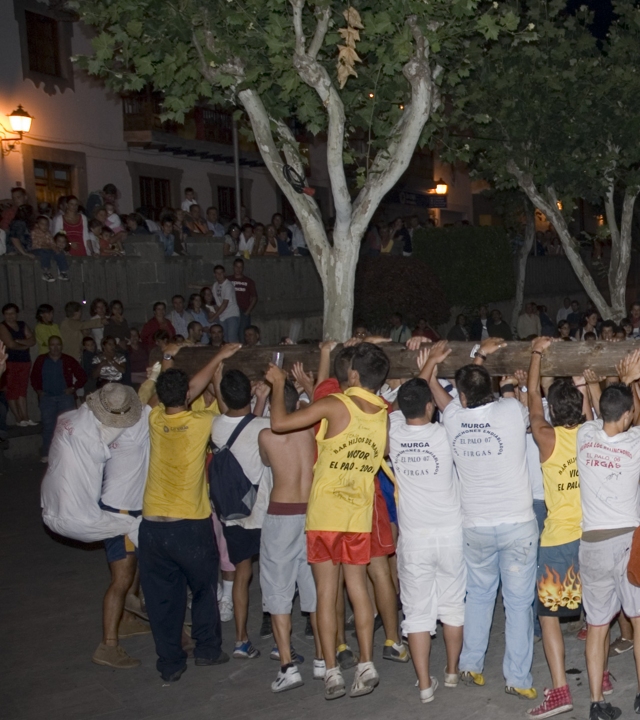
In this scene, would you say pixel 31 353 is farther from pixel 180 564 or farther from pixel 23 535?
pixel 180 564

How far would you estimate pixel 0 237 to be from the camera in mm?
14586

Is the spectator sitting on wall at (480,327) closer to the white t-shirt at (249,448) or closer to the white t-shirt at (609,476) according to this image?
the white t-shirt at (249,448)

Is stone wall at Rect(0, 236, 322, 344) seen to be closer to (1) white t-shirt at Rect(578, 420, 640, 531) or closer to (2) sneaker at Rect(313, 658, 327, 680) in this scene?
(2) sneaker at Rect(313, 658, 327, 680)

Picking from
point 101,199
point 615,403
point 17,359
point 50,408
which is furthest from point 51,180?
point 615,403

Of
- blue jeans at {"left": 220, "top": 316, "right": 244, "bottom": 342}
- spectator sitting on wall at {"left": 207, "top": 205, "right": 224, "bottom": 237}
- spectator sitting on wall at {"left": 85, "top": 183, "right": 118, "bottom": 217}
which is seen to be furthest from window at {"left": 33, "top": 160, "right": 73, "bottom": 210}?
blue jeans at {"left": 220, "top": 316, "right": 244, "bottom": 342}

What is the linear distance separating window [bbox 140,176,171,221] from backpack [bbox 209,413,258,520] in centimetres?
1687

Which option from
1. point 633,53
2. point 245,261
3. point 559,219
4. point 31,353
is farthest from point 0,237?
point 633,53

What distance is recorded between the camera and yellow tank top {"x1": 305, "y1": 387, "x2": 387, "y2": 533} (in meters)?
6.04

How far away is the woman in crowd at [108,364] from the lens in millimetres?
13625

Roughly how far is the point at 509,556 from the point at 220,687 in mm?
1968

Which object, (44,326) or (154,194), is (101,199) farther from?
(154,194)

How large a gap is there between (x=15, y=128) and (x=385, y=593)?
14355 mm

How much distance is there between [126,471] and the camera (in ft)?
22.4

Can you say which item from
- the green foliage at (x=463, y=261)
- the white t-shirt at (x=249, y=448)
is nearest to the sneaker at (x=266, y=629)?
the white t-shirt at (x=249, y=448)
